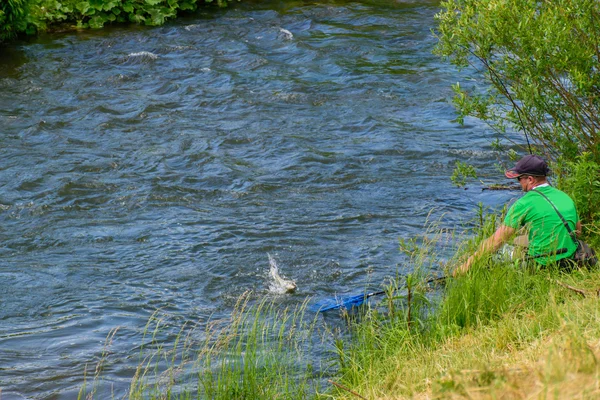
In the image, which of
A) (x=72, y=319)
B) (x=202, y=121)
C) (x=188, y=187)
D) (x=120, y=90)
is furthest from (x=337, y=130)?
(x=72, y=319)

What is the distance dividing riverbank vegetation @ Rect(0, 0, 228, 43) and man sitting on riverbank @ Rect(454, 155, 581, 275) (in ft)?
43.6

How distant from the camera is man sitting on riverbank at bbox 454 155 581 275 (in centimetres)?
660

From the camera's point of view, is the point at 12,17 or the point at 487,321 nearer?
the point at 487,321

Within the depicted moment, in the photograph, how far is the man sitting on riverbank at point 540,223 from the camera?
660 cm

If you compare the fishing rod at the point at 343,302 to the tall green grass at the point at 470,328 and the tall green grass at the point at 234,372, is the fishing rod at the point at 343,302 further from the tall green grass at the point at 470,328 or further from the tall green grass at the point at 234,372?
the tall green grass at the point at 234,372

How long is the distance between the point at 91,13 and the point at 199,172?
8.81 meters

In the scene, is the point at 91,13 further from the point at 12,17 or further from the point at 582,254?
the point at 582,254

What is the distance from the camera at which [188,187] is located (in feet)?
34.6

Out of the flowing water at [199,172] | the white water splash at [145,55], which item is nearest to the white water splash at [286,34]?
the flowing water at [199,172]

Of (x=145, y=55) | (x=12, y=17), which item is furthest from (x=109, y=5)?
(x=145, y=55)

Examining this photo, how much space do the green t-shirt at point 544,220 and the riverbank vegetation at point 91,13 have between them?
43.8ft

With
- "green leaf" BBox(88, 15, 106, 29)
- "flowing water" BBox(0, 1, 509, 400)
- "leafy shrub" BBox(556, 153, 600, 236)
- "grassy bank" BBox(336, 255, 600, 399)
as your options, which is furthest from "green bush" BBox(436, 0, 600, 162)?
"green leaf" BBox(88, 15, 106, 29)

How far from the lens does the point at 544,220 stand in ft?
21.9

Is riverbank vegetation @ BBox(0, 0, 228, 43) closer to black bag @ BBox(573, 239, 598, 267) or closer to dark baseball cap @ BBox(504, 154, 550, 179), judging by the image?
dark baseball cap @ BBox(504, 154, 550, 179)
